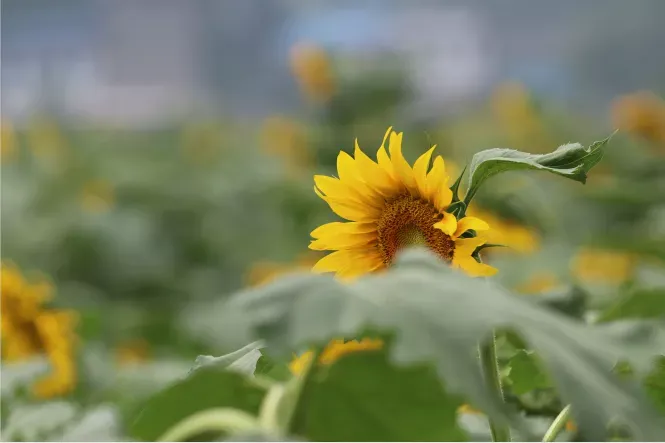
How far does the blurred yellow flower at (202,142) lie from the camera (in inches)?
108

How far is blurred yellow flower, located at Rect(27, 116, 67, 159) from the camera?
2.60 meters

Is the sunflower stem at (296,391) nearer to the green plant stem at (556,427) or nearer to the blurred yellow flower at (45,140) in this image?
the green plant stem at (556,427)

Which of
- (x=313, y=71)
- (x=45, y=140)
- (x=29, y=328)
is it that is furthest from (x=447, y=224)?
(x=45, y=140)

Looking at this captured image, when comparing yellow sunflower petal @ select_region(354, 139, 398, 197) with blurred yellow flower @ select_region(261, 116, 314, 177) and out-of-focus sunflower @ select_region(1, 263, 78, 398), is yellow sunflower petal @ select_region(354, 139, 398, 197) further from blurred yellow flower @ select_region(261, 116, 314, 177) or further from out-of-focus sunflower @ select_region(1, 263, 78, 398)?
blurred yellow flower @ select_region(261, 116, 314, 177)

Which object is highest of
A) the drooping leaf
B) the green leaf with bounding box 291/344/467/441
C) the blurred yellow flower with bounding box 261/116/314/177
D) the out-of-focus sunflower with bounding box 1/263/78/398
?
the green leaf with bounding box 291/344/467/441

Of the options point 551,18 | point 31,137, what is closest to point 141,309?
point 31,137

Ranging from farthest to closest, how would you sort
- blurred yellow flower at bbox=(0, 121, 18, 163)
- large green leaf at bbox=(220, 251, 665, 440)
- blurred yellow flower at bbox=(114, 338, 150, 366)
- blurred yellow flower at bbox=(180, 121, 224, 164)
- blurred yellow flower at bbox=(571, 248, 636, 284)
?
1. blurred yellow flower at bbox=(180, 121, 224, 164)
2. blurred yellow flower at bbox=(0, 121, 18, 163)
3. blurred yellow flower at bbox=(114, 338, 150, 366)
4. blurred yellow flower at bbox=(571, 248, 636, 284)
5. large green leaf at bbox=(220, 251, 665, 440)

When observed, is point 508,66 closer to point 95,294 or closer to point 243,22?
point 243,22

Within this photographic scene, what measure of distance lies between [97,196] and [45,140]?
0.42 meters

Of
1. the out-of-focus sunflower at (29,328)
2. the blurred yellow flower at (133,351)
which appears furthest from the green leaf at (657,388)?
the blurred yellow flower at (133,351)

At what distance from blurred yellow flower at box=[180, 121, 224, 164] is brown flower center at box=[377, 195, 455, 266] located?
7.51ft

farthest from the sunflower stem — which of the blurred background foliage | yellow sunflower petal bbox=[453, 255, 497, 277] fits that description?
the blurred background foliage

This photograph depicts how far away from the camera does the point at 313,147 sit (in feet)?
6.61

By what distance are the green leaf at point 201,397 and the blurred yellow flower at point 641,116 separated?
1.30 m
